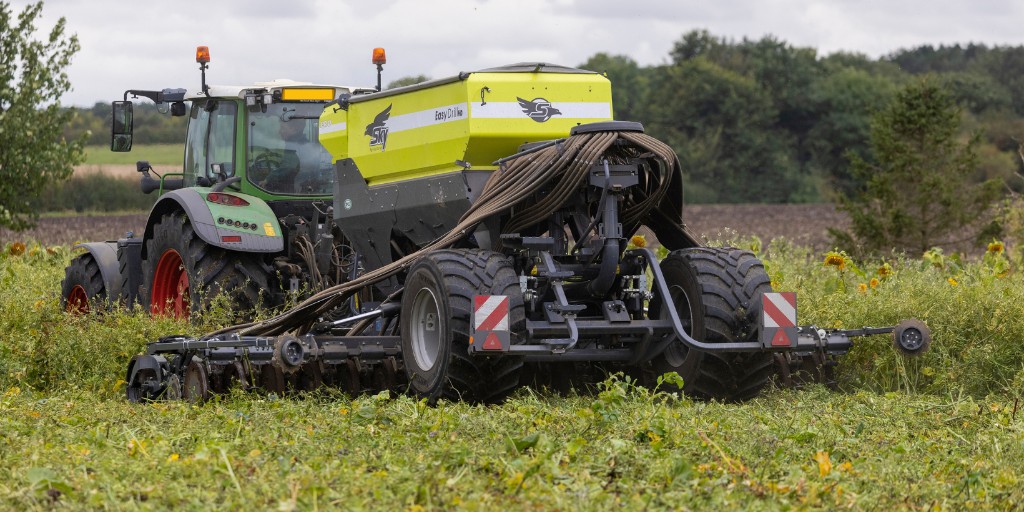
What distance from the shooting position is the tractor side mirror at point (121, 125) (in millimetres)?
11484

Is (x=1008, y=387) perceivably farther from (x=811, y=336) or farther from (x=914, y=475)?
Result: (x=914, y=475)

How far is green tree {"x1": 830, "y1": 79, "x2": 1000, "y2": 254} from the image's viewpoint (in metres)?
21.6

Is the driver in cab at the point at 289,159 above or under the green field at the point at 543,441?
above

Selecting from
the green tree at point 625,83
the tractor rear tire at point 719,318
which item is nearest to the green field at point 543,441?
the tractor rear tire at point 719,318

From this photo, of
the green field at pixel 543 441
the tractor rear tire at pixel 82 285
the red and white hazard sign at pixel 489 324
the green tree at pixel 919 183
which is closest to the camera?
the green field at pixel 543 441

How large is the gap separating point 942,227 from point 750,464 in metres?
17.0

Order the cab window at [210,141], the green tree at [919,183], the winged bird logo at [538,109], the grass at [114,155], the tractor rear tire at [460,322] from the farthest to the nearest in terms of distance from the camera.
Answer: the green tree at [919,183] → the grass at [114,155] → the cab window at [210,141] → the winged bird logo at [538,109] → the tractor rear tire at [460,322]

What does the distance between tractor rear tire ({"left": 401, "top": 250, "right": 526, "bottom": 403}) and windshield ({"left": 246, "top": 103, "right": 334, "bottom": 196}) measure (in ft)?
11.6

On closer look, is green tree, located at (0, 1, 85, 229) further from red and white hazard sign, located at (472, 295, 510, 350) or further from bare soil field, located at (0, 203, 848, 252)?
red and white hazard sign, located at (472, 295, 510, 350)

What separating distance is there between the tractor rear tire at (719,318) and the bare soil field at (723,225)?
47.8 feet

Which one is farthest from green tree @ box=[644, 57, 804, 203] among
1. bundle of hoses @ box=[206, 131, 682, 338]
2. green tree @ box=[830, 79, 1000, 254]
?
bundle of hoses @ box=[206, 131, 682, 338]

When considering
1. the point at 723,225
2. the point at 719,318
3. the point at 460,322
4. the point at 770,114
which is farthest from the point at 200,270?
the point at 770,114

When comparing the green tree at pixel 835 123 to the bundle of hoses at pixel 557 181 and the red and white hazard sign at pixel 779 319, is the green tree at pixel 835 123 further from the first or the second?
the red and white hazard sign at pixel 779 319

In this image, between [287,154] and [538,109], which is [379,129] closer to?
[538,109]
